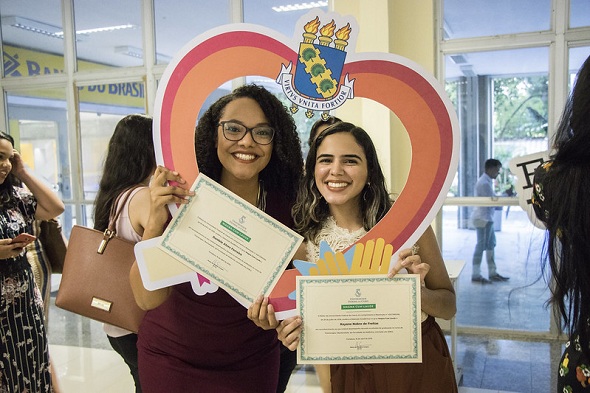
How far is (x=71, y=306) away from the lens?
187 cm

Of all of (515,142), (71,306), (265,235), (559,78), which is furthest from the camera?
(515,142)

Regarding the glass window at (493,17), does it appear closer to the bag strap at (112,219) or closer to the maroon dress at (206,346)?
the bag strap at (112,219)

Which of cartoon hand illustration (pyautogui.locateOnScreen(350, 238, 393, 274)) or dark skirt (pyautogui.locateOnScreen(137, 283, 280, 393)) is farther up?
cartoon hand illustration (pyautogui.locateOnScreen(350, 238, 393, 274))

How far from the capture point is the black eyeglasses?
4.30ft

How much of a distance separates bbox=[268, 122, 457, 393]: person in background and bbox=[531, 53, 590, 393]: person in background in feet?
0.90

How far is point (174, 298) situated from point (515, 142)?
380cm

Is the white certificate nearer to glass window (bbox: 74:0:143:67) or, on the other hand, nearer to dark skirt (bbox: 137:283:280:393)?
dark skirt (bbox: 137:283:280:393)

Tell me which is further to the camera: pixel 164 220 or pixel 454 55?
pixel 454 55

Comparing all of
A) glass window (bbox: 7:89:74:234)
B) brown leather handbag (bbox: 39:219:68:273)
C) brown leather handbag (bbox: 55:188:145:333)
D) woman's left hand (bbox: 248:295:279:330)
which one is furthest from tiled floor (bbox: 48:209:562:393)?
woman's left hand (bbox: 248:295:279:330)

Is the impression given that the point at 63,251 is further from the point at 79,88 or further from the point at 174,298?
the point at 79,88

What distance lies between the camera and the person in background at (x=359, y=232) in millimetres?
1238

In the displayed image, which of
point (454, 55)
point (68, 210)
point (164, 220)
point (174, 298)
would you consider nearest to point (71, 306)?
point (174, 298)

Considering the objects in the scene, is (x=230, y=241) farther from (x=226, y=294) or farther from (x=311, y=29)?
(x=311, y=29)

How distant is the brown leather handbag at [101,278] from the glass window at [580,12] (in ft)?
12.5
